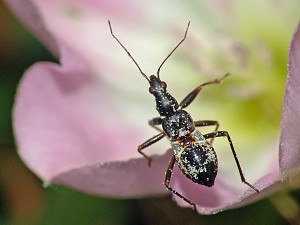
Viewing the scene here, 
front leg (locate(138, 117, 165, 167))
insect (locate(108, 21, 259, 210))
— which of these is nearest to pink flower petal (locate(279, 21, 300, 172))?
insect (locate(108, 21, 259, 210))

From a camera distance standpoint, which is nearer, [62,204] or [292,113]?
[292,113]

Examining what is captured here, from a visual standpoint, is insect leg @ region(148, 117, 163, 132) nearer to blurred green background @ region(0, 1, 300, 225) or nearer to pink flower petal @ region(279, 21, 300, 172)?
blurred green background @ region(0, 1, 300, 225)

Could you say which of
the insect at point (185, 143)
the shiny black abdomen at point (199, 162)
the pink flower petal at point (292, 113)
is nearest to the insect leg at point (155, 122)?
the insect at point (185, 143)

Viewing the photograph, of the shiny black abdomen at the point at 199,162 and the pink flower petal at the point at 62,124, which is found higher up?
the shiny black abdomen at the point at 199,162

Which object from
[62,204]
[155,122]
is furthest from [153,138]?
[62,204]

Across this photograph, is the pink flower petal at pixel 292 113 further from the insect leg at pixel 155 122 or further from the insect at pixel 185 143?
the insect leg at pixel 155 122

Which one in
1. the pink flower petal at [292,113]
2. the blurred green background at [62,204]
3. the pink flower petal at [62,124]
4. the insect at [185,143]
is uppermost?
the pink flower petal at [292,113]

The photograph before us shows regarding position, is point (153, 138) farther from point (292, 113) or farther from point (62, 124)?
point (292, 113)

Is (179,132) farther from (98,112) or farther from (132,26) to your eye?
(132,26)
